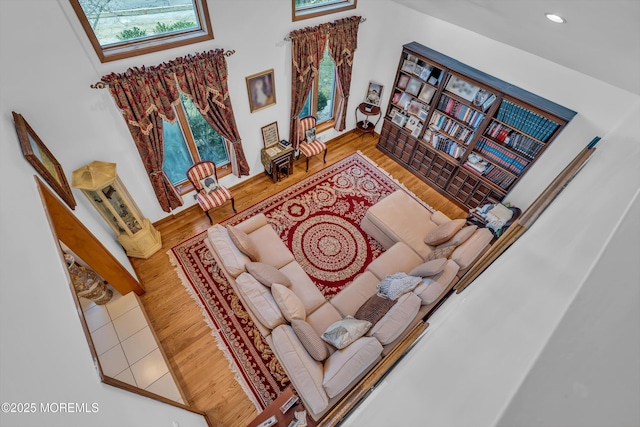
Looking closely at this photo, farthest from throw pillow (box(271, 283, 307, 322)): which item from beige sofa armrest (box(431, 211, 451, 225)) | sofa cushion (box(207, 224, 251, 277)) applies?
beige sofa armrest (box(431, 211, 451, 225))

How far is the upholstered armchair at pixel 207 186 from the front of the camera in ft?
14.5

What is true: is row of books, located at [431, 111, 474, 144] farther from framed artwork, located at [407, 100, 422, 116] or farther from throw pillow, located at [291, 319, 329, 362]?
throw pillow, located at [291, 319, 329, 362]

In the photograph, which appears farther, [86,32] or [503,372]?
[86,32]

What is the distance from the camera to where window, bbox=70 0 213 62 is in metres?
2.87

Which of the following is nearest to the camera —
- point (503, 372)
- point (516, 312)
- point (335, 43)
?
point (503, 372)

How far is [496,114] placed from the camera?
14.0ft

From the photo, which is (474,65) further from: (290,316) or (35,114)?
(35,114)

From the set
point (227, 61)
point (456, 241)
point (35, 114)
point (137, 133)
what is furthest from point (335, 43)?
point (35, 114)

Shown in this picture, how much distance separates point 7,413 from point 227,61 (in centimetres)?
396

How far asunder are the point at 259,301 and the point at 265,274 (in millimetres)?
291

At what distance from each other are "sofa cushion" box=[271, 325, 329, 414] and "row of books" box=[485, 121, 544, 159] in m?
3.95

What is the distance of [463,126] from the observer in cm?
A: 471

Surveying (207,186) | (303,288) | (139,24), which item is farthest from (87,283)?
(139,24)

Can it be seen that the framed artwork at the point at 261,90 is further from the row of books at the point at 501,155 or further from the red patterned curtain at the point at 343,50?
the row of books at the point at 501,155
